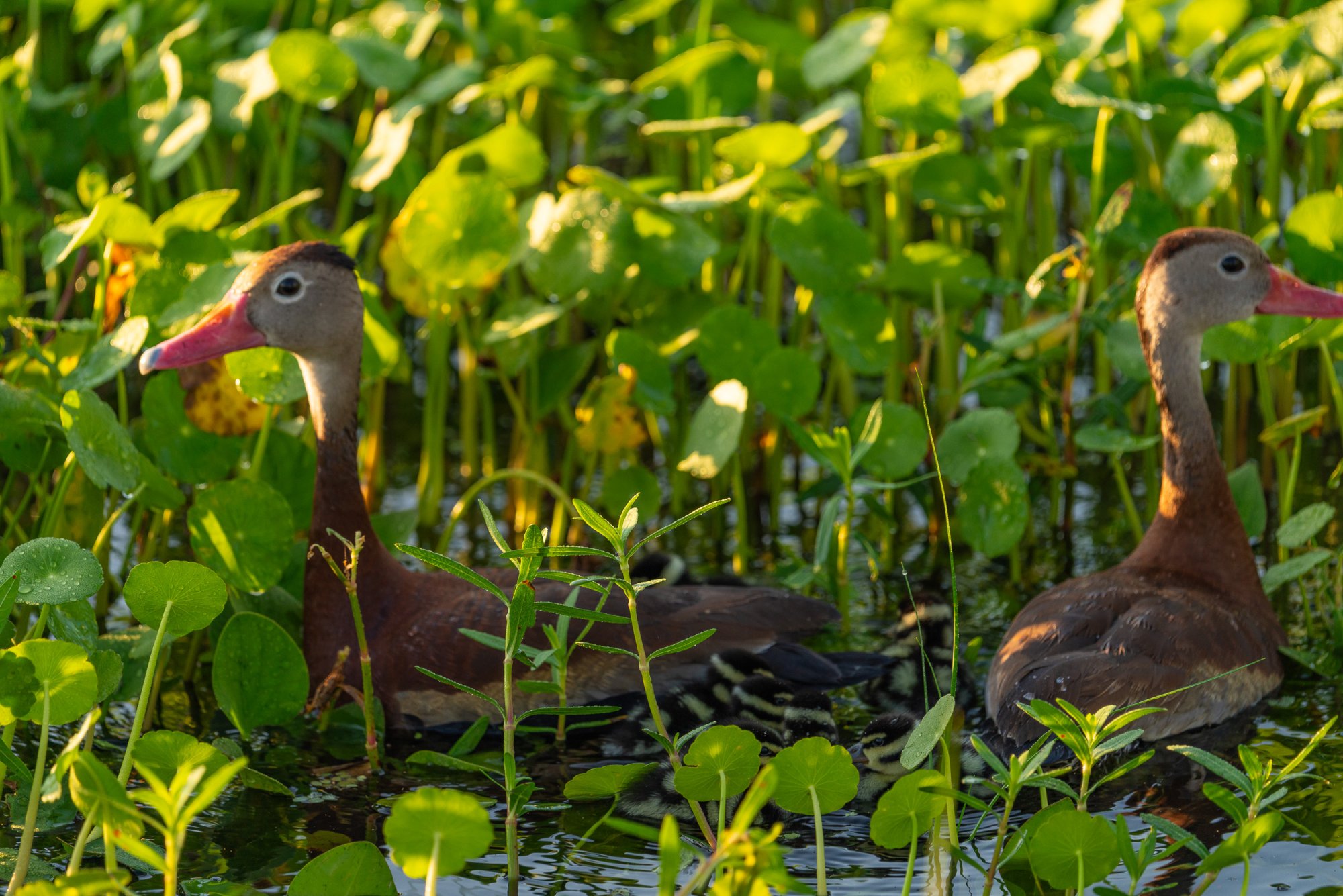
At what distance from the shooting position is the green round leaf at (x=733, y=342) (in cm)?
456

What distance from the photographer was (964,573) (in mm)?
4836

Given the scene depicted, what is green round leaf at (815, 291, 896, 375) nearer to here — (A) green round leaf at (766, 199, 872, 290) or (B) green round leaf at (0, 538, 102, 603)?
(A) green round leaf at (766, 199, 872, 290)

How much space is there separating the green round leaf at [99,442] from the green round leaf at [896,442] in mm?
1911

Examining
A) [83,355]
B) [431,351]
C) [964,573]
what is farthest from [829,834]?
[431,351]

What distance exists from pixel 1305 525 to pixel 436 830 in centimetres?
260

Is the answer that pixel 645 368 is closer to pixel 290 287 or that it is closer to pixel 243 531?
pixel 290 287

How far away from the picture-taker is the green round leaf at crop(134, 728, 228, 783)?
2.71 metres

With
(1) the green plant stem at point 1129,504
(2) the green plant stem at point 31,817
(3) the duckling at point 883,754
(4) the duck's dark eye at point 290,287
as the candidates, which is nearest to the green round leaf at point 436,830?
(2) the green plant stem at point 31,817

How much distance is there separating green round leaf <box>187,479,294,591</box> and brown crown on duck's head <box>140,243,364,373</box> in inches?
13.0

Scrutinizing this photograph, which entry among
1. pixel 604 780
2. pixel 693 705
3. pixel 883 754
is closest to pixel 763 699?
pixel 693 705

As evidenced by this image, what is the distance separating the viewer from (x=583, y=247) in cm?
461

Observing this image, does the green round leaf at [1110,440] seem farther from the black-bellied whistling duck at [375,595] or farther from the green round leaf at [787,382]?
the black-bellied whistling duck at [375,595]

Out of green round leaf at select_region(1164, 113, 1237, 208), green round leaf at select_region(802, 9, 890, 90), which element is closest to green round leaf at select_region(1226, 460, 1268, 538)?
green round leaf at select_region(1164, 113, 1237, 208)

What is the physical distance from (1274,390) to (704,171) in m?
2.02
